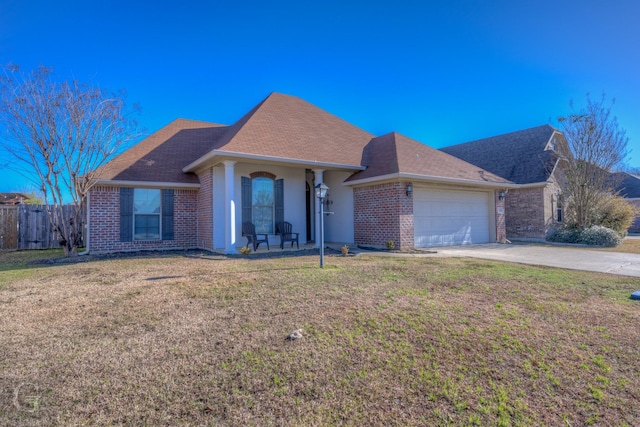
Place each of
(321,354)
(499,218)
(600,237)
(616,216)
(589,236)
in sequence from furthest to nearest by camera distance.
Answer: (616,216) → (589,236) → (600,237) → (499,218) → (321,354)

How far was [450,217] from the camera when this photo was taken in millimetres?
12570

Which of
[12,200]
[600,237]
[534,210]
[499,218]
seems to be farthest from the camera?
[12,200]

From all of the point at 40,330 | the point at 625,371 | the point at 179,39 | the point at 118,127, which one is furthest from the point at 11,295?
the point at 179,39

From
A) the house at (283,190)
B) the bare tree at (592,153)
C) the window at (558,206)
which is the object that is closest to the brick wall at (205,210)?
the house at (283,190)

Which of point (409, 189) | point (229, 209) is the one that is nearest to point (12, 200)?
point (229, 209)

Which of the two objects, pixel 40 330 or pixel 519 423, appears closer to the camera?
pixel 519 423

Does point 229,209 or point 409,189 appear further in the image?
point 409,189

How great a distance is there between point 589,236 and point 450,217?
732cm

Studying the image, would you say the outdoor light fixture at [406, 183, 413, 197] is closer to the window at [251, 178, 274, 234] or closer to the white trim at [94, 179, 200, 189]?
the window at [251, 178, 274, 234]

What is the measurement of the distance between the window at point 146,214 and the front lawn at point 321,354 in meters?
5.85

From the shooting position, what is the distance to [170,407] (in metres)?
2.35

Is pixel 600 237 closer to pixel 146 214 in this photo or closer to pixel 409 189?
pixel 409 189

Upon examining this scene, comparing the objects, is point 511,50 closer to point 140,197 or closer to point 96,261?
point 140,197

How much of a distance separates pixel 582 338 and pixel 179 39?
44.3 ft
